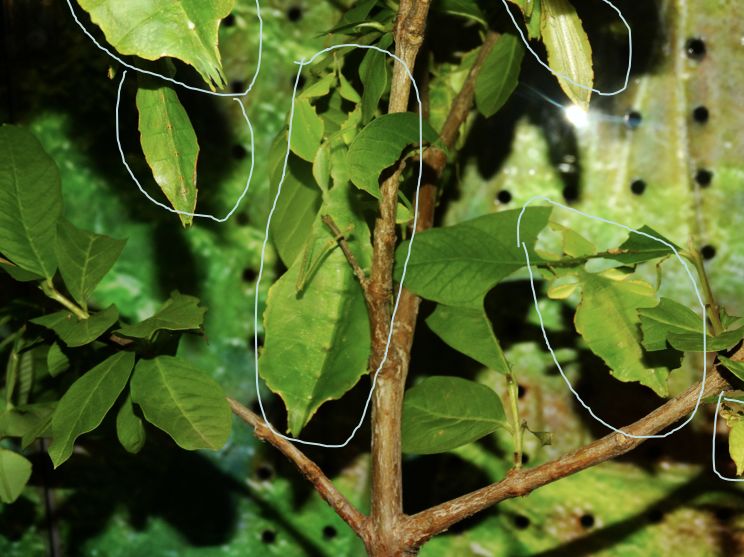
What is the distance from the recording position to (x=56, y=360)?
28.4 inches

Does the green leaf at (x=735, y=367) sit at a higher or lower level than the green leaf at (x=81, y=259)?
higher

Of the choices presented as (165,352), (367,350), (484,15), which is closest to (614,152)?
(484,15)

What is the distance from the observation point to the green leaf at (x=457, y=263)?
0.66 metres

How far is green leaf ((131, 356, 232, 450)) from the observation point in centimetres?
62

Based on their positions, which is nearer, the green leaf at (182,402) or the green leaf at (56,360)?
the green leaf at (182,402)

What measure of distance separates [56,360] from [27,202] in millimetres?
130

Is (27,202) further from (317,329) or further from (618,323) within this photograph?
(618,323)

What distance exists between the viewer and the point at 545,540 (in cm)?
87

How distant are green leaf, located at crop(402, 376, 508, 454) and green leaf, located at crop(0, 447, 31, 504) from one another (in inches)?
11.6

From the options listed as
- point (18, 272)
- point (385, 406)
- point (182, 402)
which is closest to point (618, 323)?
point (385, 406)

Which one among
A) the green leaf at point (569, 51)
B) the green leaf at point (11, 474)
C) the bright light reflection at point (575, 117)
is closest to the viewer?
the green leaf at point (569, 51)

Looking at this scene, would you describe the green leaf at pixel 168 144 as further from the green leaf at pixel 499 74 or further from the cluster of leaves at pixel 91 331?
the green leaf at pixel 499 74

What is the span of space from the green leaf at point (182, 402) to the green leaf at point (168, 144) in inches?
4.4

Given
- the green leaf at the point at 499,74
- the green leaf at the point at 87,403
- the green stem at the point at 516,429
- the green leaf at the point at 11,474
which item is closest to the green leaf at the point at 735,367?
the green stem at the point at 516,429
